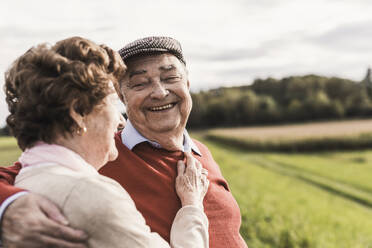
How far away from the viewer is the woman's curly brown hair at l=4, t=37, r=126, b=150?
1394 millimetres

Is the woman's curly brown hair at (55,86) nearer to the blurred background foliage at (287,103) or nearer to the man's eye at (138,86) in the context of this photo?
the man's eye at (138,86)

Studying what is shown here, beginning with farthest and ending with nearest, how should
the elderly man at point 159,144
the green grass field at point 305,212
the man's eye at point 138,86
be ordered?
the green grass field at point 305,212
the man's eye at point 138,86
the elderly man at point 159,144

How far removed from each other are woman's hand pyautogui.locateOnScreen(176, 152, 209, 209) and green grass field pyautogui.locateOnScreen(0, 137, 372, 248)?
3921 millimetres

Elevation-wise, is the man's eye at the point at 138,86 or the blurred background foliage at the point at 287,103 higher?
the man's eye at the point at 138,86

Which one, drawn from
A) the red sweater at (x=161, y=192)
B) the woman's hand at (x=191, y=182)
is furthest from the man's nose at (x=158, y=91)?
the woman's hand at (x=191, y=182)

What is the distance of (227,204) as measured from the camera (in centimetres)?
245

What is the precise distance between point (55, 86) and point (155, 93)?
3.64 feet

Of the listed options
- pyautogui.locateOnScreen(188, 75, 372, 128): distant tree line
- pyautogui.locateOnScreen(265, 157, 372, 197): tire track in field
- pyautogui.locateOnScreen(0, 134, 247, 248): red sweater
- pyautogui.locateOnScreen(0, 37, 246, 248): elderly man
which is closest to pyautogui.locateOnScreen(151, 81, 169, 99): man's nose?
pyautogui.locateOnScreen(0, 37, 246, 248): elderly man

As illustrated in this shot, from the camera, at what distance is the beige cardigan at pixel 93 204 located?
4.23 feet

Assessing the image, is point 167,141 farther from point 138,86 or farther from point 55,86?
point 55,86

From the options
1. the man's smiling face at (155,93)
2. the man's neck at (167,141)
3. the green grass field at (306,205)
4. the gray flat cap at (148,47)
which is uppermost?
the gray flat cap at (148,47)

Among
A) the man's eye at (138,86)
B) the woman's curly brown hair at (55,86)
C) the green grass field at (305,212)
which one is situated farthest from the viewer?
the green grass field at (305,212)

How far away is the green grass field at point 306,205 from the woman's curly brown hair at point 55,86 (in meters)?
5.02

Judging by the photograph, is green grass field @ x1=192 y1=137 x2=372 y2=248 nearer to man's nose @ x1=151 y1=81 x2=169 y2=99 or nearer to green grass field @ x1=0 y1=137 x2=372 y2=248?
green grass field @ x1=0 y1=137 x2=372 y2=248
